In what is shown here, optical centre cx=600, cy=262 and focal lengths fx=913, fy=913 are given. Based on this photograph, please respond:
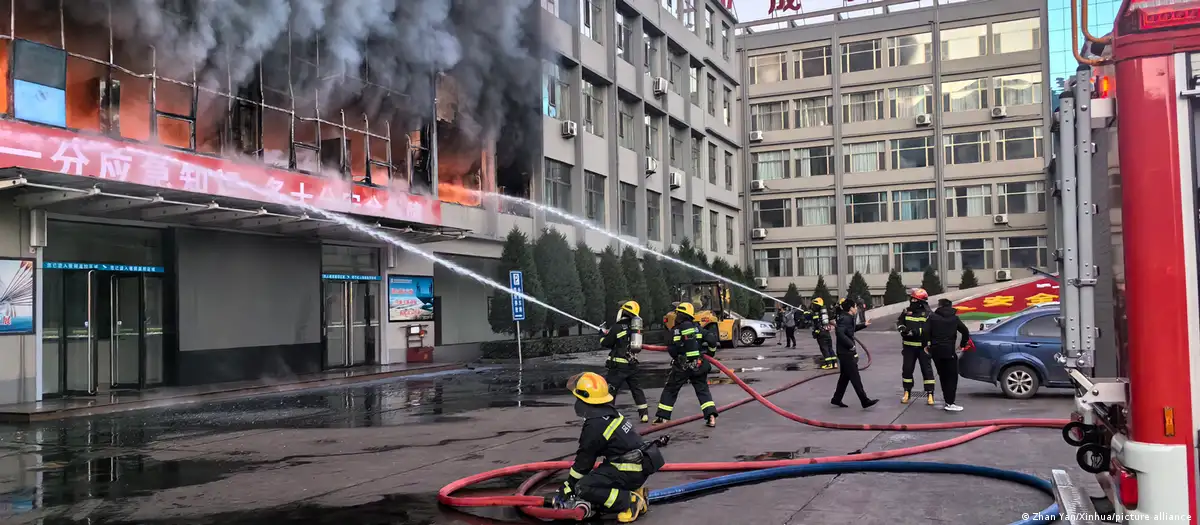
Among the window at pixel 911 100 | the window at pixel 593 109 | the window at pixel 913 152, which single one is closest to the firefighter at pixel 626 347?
the window at pixel 593 109

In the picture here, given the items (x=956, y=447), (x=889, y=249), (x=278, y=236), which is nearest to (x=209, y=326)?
(x=278, y=236)

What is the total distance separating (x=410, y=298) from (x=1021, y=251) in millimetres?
41249

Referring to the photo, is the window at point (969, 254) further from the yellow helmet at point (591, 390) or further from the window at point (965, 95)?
the yellow helmet at point (591, 390)

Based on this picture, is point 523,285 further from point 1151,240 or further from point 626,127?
point 1151,240

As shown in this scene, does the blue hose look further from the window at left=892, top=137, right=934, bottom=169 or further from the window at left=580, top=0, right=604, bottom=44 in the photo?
the window at left=892, top=137, right=934, bottom=169

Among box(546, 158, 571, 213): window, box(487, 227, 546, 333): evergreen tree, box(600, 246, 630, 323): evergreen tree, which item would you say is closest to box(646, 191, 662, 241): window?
box(546, 158, 571, 213): window

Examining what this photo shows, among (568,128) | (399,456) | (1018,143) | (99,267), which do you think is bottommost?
(399,456)

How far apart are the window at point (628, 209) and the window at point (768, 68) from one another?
952 inches

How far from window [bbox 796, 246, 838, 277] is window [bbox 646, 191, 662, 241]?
2045cm

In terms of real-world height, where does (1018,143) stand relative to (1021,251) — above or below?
above

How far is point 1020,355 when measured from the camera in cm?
1316

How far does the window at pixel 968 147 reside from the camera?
54.8 meters

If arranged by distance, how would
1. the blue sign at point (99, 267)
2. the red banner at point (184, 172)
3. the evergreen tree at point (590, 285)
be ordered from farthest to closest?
1. the evergreen tree at point (590, 285)
2. the blue sign at point (99, 267)
3. the red banner at point (184, 172)

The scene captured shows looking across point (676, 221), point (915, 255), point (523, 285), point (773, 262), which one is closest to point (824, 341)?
point (523, 285)
